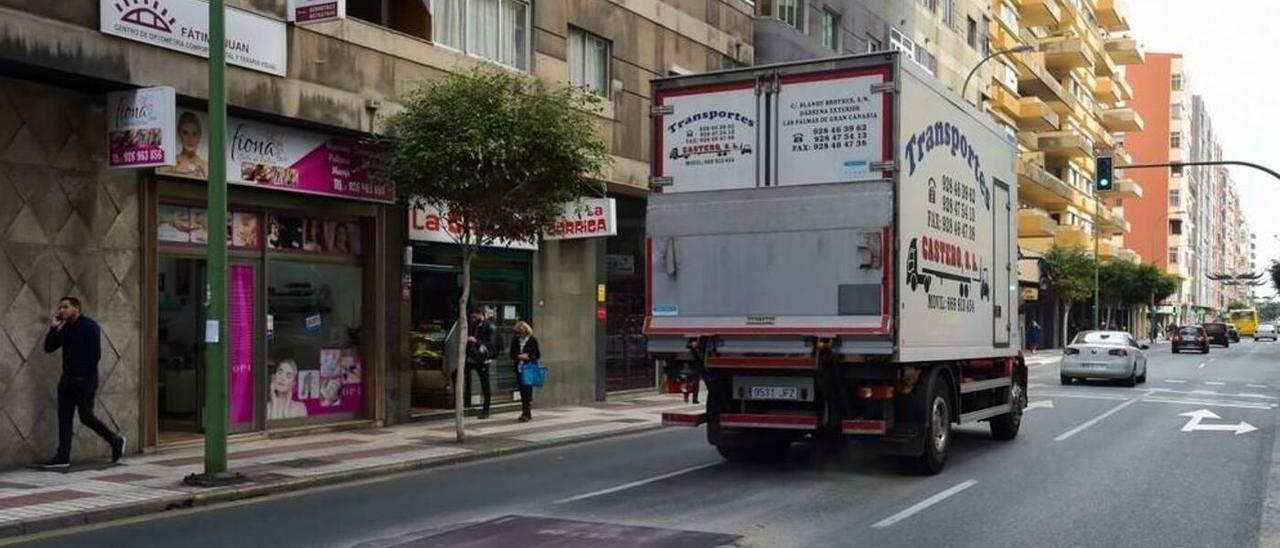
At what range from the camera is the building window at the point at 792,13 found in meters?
28.6

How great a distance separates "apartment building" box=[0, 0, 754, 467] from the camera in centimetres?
1160

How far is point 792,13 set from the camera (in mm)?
29281

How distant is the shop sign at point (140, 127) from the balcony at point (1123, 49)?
8437 cm

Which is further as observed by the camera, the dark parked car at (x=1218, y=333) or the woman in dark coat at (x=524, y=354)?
the dark parked car at (x=1218, y=333)

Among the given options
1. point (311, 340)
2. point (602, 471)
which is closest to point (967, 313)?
point (602, 471)

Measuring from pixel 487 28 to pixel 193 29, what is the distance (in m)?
6.03

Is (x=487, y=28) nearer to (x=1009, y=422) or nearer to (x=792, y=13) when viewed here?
(x=1009, y=422)

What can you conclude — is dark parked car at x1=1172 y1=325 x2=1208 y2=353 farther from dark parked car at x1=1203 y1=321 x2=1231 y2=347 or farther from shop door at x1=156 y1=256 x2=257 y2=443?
shop door at x1=156 y1=256 x2=257 y2=443

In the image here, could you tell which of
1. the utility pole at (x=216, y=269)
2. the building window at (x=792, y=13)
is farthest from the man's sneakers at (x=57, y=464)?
the building window at (x=792, y=13)

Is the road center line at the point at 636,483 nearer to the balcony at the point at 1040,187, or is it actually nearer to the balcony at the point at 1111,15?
the balcony at the point at 1040,187

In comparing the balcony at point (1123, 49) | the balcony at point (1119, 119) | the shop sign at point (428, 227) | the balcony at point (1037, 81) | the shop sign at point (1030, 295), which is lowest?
the shop sign at point (1030, 295)

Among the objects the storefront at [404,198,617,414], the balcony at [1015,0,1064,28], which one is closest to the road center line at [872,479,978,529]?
the storefront at [404,198,617,414]

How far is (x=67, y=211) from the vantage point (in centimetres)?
1193

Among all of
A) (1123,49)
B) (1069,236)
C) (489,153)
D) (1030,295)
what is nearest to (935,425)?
(489,153)
